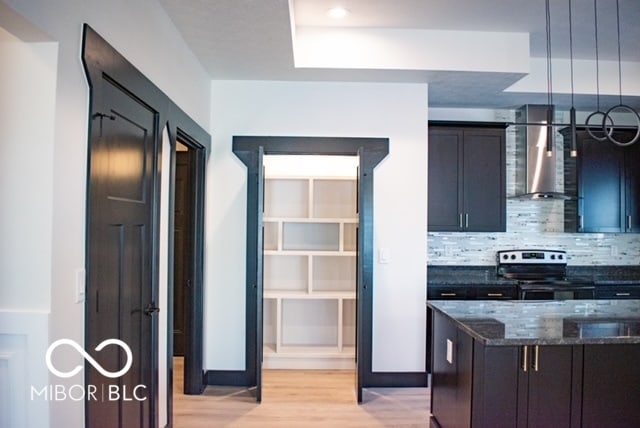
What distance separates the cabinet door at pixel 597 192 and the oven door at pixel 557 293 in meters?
0.63

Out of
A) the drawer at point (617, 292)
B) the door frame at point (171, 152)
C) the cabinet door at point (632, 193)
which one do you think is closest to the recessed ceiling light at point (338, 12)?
the door frame at point (171, 152)

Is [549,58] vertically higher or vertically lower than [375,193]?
higher

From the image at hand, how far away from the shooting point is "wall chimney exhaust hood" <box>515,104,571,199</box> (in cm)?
416

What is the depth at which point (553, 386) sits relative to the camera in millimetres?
2088

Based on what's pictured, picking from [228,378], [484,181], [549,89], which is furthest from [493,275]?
[228,378]

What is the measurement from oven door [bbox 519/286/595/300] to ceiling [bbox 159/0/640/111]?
71.4 inches

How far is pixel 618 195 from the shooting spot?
4.25 m

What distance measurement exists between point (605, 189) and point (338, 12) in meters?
3.22

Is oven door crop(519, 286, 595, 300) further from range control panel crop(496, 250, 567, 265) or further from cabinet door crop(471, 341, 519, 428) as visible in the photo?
cabinet door crop(471, 341, 519, 428)

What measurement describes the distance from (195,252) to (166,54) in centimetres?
156

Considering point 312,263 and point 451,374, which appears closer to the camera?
point 451,374

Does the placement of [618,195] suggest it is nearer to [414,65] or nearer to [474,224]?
[474,224]

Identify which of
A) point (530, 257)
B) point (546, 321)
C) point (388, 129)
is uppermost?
point (388, 129)

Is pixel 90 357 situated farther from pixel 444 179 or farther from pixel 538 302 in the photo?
pixel 444 179
